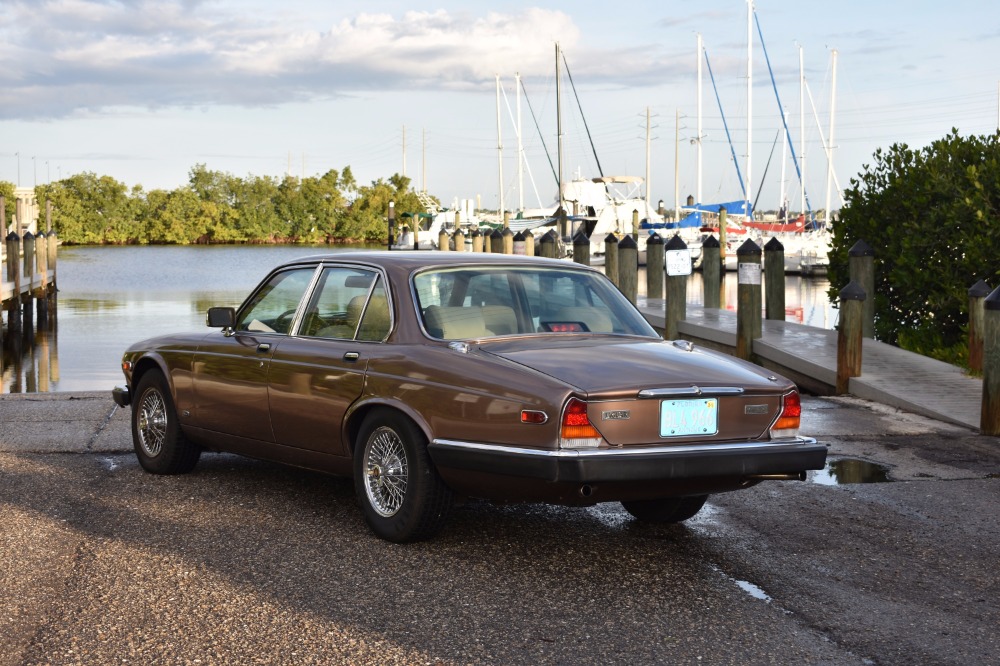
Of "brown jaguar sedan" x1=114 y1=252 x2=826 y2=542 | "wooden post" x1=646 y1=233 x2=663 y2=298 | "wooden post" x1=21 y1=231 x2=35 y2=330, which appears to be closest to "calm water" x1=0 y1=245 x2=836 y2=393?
"wooden post" x1=21 y1=231 x2=35 y2=330

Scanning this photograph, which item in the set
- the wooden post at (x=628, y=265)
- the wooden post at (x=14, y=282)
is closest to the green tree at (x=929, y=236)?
the wooden post at (x=628, y=265)

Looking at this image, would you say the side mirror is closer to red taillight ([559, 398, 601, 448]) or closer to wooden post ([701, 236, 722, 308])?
red taillight ([559, 398, 601, 448])

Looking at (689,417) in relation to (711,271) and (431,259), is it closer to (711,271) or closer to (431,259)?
(431,259)

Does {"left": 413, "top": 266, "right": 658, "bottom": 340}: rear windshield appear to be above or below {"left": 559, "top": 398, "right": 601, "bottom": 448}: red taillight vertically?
above

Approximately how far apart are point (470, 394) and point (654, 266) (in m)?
15.9

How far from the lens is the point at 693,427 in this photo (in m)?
5.84

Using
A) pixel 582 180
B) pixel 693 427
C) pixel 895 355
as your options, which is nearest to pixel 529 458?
pixel 693 427

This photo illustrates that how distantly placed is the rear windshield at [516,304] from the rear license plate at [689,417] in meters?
1.10

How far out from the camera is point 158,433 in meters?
8.34

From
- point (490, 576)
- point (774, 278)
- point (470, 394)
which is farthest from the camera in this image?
point (774, 278)

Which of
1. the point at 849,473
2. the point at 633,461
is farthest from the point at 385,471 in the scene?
the point at 849,473

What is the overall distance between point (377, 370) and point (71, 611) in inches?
75.8

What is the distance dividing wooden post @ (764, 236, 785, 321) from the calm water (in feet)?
33.2

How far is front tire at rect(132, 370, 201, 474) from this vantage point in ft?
26.8
